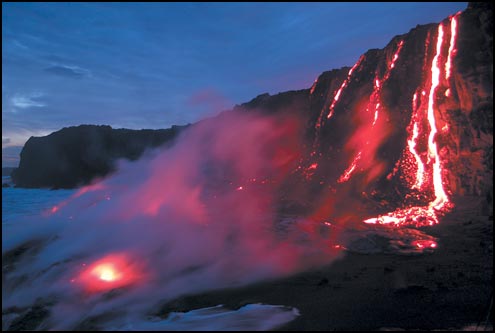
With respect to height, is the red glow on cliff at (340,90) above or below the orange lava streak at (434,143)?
above

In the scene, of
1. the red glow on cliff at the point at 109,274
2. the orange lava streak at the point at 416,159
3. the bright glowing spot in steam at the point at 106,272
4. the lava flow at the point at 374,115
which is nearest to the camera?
the red glow on cliff at the point at 109,274

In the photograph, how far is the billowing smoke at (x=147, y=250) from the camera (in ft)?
21.0

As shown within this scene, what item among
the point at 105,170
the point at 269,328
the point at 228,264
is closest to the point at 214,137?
the point at 105,170

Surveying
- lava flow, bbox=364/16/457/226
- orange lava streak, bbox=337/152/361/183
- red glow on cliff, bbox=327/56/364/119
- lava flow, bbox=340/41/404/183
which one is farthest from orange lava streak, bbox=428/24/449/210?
red glow on cliff, bbox=327/56/364/119

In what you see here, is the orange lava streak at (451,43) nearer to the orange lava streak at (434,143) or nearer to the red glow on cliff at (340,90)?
the orange lava streak at (434,143)

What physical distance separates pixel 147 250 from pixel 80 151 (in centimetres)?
5559

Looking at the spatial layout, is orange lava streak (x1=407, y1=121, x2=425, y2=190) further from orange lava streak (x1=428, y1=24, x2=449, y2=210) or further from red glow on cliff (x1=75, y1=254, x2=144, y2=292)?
red glow on cliff (x1=75, y1=254, x2=144, y2=292)

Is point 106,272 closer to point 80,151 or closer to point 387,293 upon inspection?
point 387,293

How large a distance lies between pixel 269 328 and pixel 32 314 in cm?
442

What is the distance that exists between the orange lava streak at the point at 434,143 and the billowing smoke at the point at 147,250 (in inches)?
192

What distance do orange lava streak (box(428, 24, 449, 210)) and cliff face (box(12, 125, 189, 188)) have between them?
46.3m

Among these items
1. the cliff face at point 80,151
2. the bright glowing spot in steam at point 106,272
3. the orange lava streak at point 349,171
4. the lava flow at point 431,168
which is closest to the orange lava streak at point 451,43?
the lava flow at point 431,168

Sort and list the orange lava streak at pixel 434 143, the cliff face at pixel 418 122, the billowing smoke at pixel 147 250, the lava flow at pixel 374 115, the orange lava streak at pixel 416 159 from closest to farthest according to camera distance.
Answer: the billowing smoke at pixel 147 250, the cliff face at pixel 418 122, the orange lava streak at pixel 434 143, the orange lava streak at pixel 416 159, the lava flow at pixel 374 115

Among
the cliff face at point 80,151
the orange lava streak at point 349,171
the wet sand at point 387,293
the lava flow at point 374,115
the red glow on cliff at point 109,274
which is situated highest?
the cliff face at point 80,151
